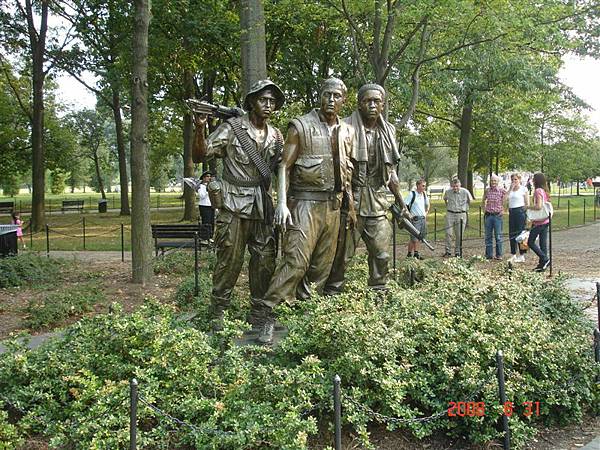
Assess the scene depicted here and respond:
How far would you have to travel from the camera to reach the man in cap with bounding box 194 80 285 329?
19.0ft

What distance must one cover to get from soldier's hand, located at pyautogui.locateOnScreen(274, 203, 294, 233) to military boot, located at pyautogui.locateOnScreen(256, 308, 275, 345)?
0.79 m

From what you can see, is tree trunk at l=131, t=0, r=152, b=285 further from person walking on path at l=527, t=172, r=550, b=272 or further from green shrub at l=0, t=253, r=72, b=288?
person walking on path at l=527, t=172, r=550, b=272

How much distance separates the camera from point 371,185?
6.41m

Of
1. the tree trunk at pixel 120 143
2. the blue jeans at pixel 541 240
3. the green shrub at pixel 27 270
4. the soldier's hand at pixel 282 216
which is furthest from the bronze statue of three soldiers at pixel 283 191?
the tree trunk at pixel 120 143

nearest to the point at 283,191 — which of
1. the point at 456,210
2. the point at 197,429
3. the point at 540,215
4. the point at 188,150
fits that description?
the point at 197,429

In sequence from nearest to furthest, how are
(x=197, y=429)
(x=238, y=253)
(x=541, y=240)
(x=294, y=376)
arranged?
(x=197, y=429)
(x=294, y=376)
(x=238, y=253)
(x=541, y=240)

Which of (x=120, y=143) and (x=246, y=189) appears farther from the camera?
(x=120, y=143)

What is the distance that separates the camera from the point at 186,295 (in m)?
9.13

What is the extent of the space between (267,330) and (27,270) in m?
8.06

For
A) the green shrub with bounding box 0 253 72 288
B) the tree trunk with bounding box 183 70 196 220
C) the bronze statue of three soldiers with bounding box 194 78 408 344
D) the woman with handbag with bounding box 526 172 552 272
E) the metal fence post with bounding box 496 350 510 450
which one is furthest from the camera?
the tree trunk with bounding box 183 70 196 220

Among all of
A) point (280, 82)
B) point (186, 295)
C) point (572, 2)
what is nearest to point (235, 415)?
point (186, 295)

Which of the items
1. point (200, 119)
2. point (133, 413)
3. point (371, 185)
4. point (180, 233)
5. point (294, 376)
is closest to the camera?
point (133, 413)

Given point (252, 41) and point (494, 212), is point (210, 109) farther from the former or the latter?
point (494, 212)
